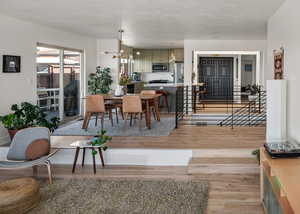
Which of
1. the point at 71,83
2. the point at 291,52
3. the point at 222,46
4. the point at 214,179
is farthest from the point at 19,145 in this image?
the point at 222,46

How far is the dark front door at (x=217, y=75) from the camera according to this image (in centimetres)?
1356

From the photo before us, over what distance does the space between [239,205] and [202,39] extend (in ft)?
22.2

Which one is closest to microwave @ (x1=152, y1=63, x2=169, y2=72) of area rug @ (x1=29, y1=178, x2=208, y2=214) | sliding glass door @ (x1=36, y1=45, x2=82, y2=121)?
sliding glass door @ (x1=36, y1=45, x2=82, y2=121)

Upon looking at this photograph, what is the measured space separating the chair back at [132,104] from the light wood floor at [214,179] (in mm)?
1688

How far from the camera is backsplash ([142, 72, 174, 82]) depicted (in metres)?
13.9

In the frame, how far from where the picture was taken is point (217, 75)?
13.6 meters

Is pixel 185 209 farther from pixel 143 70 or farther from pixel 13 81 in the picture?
pixel 143 70

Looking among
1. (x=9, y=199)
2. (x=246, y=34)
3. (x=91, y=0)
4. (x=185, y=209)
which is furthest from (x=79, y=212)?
(x=246, y=34)

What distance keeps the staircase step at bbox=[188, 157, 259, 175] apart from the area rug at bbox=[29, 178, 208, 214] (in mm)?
470

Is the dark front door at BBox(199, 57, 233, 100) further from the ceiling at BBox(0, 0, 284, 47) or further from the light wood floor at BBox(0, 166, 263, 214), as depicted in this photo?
the light wood floor at BBox(0, 166, 263, 214)

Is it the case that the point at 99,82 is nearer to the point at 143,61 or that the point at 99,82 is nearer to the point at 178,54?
the point at 143,61

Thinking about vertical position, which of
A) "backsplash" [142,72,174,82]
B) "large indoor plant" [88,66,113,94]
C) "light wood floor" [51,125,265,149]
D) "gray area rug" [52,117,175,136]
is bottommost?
"light wood floor" [51,125,265,149]

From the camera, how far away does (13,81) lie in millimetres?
6391

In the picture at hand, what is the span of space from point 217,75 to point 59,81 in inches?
286
